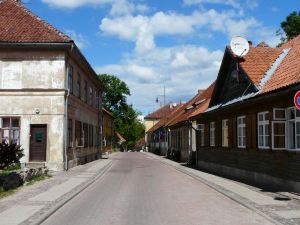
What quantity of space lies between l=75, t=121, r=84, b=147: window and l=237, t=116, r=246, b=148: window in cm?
1400

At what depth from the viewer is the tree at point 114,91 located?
9019 centimetres

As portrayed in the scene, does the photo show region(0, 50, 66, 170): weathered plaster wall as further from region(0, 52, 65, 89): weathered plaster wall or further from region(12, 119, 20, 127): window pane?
region(12, 119, 20, 127): window pane

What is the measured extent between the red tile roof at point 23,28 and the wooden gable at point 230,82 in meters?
8.61

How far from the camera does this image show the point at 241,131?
72.4 ft

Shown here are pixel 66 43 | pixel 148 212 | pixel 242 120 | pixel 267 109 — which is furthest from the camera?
pixel 66 43

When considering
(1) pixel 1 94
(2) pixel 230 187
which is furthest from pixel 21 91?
(2) pixel 230 187

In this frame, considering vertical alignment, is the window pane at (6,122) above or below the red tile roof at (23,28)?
below

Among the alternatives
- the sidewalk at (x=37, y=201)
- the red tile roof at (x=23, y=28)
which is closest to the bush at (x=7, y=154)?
the sidewalk at (x=37, y=201)

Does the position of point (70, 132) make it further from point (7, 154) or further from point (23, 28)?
point (7, 154)

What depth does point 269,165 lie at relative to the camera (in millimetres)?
17875

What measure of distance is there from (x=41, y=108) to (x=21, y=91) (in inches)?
57.1

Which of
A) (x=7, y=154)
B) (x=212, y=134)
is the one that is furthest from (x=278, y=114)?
(x=212, y=134)

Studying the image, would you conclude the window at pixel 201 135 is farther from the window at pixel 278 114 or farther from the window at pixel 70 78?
the window at pixel 278 114

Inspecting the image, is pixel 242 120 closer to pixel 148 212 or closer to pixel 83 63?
pixel 148 212
